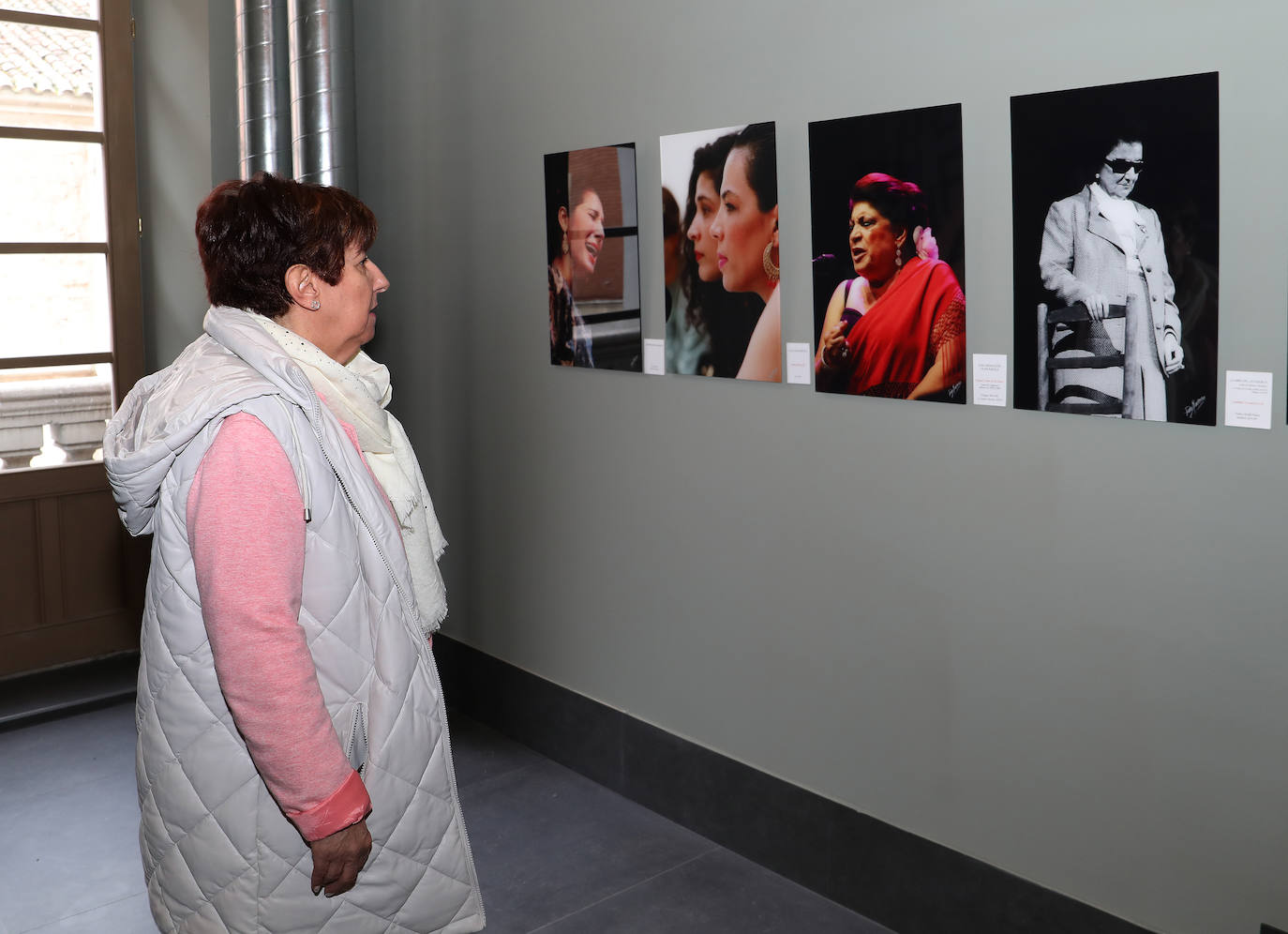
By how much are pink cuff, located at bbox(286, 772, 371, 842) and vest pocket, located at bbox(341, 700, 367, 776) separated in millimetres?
56

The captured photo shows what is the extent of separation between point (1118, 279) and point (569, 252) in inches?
67.7

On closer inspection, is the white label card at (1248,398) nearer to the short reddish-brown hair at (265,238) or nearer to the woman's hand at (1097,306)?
the woman's hand at (1097,306)

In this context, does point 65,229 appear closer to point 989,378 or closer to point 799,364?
point 799,364

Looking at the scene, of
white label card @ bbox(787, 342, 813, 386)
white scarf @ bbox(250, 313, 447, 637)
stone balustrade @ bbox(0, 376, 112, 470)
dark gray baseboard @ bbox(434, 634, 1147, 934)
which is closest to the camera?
white scarf @ bbox(250, 313, 447, 637)

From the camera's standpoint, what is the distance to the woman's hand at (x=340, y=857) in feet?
5.03

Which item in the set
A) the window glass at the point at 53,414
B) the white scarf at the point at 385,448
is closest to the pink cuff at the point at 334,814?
the white scarf at the point at 385,448

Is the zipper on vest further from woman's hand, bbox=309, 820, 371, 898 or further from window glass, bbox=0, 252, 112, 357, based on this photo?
window glass, bbox=0, 252, 112, 357

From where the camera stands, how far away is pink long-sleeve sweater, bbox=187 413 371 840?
4.77 feet

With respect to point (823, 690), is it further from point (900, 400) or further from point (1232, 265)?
point (1232, 265)

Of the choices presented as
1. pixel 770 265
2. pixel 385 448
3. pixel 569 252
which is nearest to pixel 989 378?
pixel 770 265

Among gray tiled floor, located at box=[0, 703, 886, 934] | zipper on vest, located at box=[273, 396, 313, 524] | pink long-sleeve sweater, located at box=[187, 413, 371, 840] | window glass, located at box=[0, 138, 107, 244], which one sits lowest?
gray tiled floor, located at box=[0, 703, 886, 934]

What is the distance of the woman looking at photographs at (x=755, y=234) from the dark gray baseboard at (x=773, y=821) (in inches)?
44.7

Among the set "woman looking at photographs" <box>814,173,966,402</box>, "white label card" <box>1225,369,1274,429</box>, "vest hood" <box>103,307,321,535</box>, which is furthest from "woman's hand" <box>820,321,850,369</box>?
"vest hood" <box>103,307,321,535</box>

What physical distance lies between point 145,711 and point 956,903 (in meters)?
1.86
